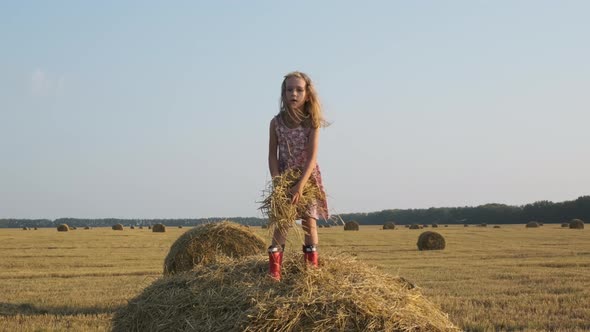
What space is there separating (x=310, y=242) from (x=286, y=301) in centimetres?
99

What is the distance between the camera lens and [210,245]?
12.2 metres

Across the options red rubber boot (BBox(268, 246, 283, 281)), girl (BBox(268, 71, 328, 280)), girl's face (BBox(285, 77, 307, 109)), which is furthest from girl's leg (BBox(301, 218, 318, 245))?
A: girl's face (BBox(285, 77, 307, 109))

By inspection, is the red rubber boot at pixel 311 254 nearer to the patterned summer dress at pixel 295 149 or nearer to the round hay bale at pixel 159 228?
the patterned summer dress at pixel 295 149

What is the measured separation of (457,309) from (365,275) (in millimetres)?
5886

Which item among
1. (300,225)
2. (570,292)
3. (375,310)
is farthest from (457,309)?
(375,310)

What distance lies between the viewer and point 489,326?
868 centimetres

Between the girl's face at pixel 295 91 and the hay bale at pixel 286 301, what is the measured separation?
1.21 meters

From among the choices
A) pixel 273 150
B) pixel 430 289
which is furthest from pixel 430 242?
pixel 273 150

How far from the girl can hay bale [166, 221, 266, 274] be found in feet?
21.1

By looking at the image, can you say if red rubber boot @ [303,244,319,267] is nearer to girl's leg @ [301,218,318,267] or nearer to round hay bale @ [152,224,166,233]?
girl's leg @ [301,218,318,267]

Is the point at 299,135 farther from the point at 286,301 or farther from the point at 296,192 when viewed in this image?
the point at 286,301

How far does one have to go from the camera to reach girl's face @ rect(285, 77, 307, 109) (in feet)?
17.5

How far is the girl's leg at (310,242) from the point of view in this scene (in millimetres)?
4906

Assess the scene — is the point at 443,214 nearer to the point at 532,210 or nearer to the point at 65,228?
the point at 532,210
